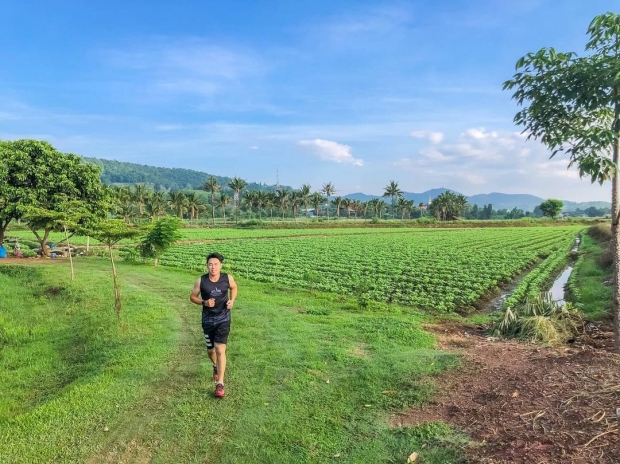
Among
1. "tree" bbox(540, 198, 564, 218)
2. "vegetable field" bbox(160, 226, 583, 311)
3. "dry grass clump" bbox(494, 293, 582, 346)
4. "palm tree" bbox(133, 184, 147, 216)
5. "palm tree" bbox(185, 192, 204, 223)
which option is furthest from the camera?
"tree" bbox(540, 198, 564, 218)

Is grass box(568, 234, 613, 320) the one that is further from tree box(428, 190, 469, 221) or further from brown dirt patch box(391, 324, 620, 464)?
tree box(428, 190, 469, 221)

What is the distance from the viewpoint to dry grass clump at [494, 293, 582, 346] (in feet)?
29.7

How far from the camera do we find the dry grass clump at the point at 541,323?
9.06 m

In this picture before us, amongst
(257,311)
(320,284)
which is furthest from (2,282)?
(320,284)

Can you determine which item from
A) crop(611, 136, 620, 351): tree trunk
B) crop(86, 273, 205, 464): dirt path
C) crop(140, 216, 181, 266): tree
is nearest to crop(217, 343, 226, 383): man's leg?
crop(86, 273, 205, 464): dirt path

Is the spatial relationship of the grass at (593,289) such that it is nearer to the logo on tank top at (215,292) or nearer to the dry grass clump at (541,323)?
the dry grass clump at (541,323)

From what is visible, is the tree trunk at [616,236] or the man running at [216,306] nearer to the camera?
the man running at [216,306]

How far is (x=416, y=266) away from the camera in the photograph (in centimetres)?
2416

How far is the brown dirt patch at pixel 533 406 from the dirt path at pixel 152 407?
10.0ft

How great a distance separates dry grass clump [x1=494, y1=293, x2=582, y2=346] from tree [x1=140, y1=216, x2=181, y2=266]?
1665cm

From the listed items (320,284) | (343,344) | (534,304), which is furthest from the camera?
(320,284)

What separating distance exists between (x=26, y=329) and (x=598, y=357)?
1264 centimetres

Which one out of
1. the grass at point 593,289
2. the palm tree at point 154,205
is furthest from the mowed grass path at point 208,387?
the palm tree at point 154,205

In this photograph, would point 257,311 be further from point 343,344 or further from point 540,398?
point 540,398
